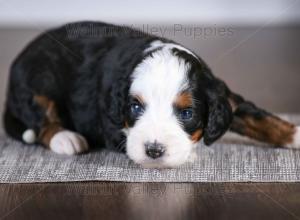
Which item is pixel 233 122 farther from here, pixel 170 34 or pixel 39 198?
pixel 170 34

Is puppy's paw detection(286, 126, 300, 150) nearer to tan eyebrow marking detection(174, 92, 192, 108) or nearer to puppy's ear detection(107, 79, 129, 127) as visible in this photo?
tan eyebrow marking detection(174, 92, 192, 108)

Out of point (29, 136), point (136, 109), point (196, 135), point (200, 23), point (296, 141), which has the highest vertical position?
point (136, 109)

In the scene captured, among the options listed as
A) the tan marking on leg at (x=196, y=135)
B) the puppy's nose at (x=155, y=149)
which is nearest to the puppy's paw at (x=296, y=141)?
the tan marking on leg at (x=196, y=135)

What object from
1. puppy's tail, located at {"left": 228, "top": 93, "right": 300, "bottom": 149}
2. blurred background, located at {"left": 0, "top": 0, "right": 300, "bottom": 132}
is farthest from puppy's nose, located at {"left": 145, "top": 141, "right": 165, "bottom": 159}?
blurred background, located at {"left": 0, "top": 0, "right": 300, "bottom": 132}

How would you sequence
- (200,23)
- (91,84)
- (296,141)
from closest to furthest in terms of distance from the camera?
(296,141) < (91,84) < (200,23)

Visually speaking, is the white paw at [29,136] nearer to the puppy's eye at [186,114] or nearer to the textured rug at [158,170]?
the textured rug at [158,170]

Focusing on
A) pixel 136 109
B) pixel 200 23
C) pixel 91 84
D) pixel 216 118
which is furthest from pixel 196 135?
pixel 200 23

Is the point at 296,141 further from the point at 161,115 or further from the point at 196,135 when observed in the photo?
the point at 161,115
